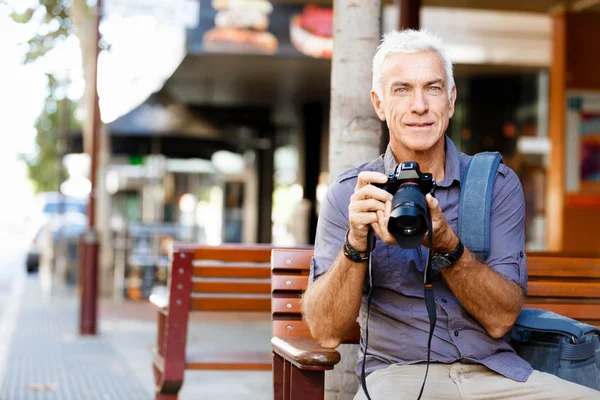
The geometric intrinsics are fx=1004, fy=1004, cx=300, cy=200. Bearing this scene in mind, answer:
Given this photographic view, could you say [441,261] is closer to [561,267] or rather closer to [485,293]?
[485,293]

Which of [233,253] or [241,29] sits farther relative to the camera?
[241,29]

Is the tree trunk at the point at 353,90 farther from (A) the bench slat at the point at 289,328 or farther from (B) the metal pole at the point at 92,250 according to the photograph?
(B) the metal pole at the point at 92,250

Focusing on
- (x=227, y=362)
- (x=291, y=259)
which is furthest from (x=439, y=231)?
(x=227, y=362)

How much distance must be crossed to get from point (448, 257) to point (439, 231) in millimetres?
127

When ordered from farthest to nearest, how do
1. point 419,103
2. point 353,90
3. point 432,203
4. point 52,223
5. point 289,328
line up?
point 52,223, point 353,90, point 289,328, point 419,103, point 432,203

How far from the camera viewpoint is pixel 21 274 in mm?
25203

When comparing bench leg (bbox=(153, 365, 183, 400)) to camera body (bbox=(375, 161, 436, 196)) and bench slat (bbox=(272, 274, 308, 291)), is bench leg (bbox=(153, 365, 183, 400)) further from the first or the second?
camera body (bbox=(375, 161, 436, 196))

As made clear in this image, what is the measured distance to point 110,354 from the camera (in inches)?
369

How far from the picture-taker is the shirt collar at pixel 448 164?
128 inches

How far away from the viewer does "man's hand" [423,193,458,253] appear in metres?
2.78

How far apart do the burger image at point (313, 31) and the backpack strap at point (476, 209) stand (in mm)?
10135

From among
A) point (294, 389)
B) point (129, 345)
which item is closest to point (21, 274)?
point (129, 345)

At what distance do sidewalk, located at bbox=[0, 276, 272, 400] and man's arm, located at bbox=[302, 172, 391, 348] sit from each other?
3.90m

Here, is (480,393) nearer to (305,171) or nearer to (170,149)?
(170,149)
